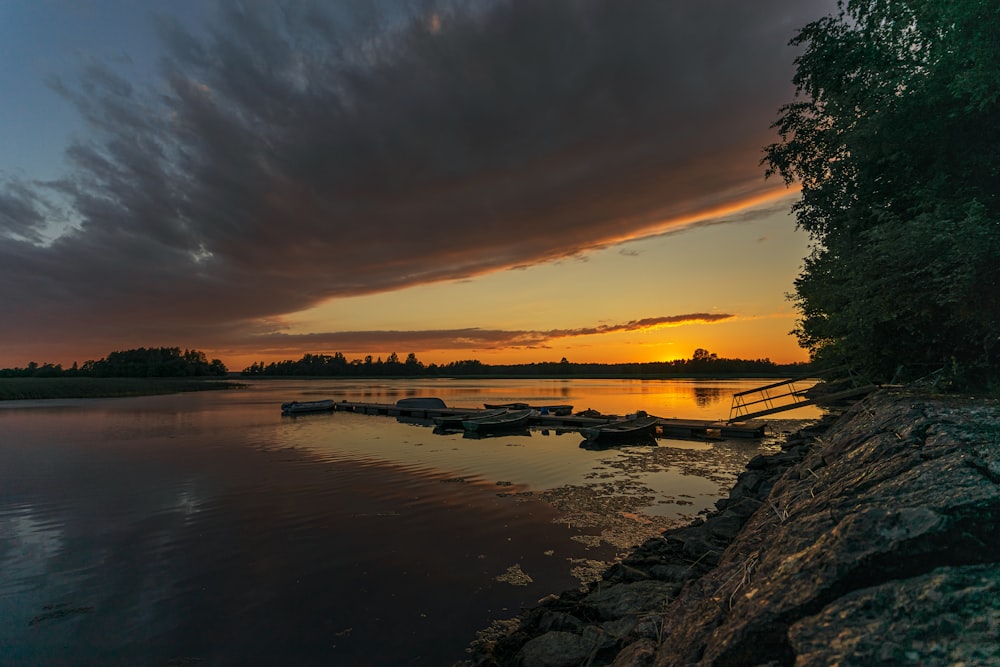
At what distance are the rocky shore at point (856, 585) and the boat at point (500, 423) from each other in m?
25.9

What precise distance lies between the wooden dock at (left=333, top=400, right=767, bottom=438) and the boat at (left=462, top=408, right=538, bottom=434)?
135 cm

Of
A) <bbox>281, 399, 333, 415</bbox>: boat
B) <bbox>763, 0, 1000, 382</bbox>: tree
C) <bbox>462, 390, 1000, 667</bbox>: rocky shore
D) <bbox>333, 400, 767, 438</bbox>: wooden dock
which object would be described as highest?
<bbox>763, 0, 1000, 382</bbox>: tree

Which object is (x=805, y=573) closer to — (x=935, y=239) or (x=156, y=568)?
(x=935, y=239)

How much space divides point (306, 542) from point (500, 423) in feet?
75.9

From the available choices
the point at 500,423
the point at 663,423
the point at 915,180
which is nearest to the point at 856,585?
the point at 915,180

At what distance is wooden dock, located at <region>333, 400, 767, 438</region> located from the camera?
1204 inches

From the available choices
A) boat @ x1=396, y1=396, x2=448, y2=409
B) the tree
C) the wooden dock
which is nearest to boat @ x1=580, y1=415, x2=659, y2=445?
the wooden dock

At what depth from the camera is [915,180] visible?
12.5 metres

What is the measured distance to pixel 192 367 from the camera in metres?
192

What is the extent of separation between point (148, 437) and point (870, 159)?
43.4 m

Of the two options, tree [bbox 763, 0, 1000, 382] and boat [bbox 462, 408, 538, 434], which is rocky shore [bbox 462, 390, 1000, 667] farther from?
boat [bbox 462, 408, 538, 434]

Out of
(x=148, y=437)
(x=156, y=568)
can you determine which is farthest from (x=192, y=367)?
(x=156, y=568)

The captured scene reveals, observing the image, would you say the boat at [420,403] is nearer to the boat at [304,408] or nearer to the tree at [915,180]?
the boat at [304,408]

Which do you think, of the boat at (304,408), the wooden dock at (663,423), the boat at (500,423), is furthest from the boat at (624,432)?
the boat at (304,408)
